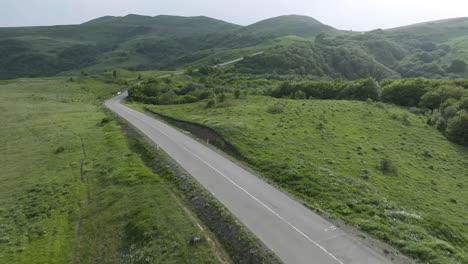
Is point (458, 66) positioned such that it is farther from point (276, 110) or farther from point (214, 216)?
point (214, 216)

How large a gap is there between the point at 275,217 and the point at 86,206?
67.3 feet

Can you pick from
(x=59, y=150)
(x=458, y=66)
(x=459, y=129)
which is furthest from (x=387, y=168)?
(x=458, y=66)

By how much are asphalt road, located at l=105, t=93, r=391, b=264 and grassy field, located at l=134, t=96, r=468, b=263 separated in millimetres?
2204

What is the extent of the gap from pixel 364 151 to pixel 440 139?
23960 mm

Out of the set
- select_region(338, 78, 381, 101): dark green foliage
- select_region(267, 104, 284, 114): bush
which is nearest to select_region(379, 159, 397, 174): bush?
select_region(267, 104, 284, 114): bush

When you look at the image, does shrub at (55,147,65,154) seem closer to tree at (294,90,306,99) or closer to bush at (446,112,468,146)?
tree at (294,90,306,99)

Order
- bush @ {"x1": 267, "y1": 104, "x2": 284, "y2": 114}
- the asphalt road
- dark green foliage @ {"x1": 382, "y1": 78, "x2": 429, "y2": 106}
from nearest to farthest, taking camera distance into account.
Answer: the asphalt road
bush @ {"x1": 267, "y1": 104, "x2": 284, "y2": 114}
dark green foliage @ {"x1": 382, "y1": 78, "x2": 429, "y2": 106}

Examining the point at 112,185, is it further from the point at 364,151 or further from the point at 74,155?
the point at 364,151

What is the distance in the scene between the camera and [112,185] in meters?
29.7

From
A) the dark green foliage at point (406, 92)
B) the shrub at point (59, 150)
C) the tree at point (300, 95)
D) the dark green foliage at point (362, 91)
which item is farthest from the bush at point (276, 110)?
the shrub at point (59, 150)

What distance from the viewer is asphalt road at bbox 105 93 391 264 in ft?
56.7

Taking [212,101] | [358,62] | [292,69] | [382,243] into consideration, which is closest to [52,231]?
[382,243]

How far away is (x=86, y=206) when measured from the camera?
26266mm

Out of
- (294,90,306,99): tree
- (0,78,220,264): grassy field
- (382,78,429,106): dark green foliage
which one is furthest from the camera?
(294,90,306,99): tree
